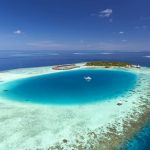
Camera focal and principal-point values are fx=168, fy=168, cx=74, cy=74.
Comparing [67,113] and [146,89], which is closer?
[67,113]

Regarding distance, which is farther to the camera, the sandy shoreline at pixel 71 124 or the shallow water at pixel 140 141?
the sandy shoreline at pixel 71 124

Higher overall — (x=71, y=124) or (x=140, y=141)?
(x=71, y=124)

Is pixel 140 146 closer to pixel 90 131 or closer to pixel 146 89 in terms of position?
pixel 90 131

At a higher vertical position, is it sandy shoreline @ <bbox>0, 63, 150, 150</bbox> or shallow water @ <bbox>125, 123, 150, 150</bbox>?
sandy shoreline @ <bbox>0, 63, 150, 150</bbox>

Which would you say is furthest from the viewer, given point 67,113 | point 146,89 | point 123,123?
point 146,89

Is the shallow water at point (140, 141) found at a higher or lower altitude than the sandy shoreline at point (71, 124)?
lower

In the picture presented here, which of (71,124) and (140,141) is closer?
(140,141)

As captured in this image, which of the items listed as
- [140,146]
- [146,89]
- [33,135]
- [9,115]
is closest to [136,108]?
[140,146]

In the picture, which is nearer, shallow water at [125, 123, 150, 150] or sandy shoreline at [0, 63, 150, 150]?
shallow water at [125, 123, 150, 150]
